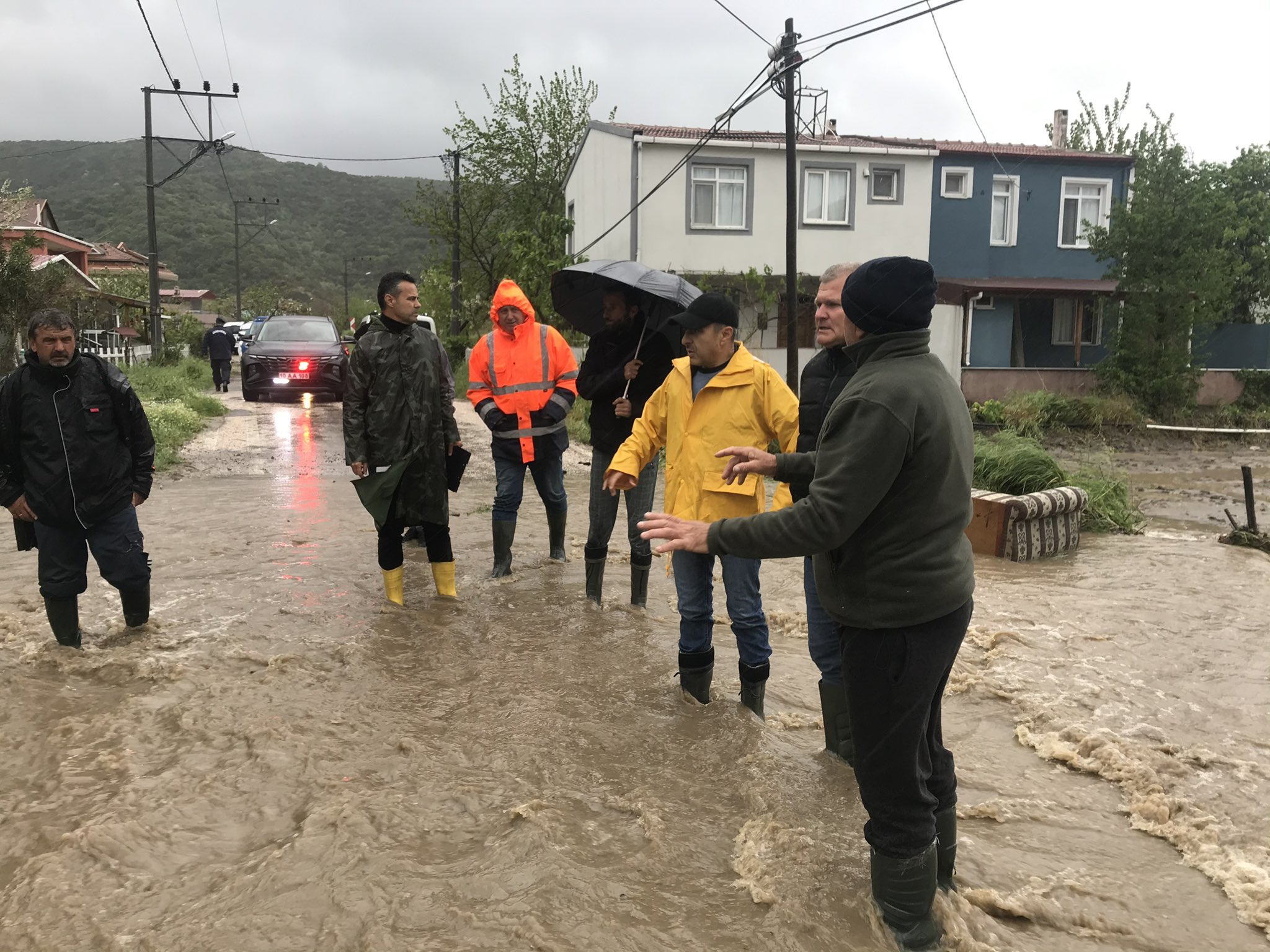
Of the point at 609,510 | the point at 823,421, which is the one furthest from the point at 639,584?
the point at 823,421

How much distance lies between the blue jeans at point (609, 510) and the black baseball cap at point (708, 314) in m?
1.75

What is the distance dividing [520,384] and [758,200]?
18.2 meters

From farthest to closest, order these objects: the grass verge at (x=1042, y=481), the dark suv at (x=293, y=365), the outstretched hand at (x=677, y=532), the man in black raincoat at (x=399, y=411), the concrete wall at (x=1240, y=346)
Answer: the concrete wall at (x=1240, y=346), the dark suv at (x=293, y=365), the grass verge at (x=1042, y=481), the man in black raincoat at (x=399, y=411), the outstretched hand at (x=677, y=532)

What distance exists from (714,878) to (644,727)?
132 centimetres

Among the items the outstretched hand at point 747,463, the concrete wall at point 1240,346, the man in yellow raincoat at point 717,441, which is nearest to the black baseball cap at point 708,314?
the man in yellow raincoat at point 717,441

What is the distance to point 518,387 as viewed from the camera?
6.78m

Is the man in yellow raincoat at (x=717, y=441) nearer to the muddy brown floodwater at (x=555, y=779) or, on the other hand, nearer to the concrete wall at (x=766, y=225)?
the muddy brown floodwater at (x=555, y=779)

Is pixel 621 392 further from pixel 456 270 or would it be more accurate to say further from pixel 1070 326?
pixel 456 270

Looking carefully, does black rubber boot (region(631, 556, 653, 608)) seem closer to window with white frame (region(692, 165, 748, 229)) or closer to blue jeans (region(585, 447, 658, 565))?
blue jeans (region(585, 447, 658, 565))

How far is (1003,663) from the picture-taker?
5598 mm

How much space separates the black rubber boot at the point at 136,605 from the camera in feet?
18.3

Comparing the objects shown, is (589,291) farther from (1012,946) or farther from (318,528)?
(1012,946)

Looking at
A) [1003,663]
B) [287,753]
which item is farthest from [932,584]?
[1003,663]

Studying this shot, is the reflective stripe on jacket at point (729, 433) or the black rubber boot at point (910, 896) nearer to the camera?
the black rubber boot at point (910, 896)
